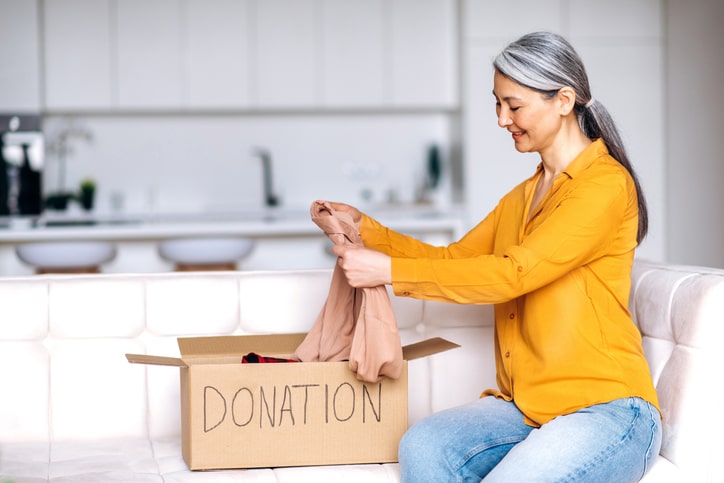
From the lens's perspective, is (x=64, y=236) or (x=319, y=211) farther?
(x=64, y=236)

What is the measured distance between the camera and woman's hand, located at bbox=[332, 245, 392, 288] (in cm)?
173

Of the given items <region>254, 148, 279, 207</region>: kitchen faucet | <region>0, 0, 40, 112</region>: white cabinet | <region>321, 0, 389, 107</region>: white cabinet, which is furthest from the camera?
<region>254, 148, 279, 207</region>: kitchen faucet

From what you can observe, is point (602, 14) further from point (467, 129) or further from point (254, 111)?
point (254, 111)

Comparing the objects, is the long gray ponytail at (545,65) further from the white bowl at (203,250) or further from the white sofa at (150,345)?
the white bowl at (203,250)

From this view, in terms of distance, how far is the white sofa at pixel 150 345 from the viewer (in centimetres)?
195

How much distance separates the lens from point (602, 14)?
556 cm

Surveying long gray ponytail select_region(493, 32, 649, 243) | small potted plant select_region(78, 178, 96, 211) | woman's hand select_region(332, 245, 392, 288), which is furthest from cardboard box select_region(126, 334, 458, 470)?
small potted plant select_region(78, 178, 96, 211)

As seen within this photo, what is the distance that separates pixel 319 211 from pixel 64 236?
9.93 ft

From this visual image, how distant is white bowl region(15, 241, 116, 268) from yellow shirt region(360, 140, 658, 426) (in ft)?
9.74

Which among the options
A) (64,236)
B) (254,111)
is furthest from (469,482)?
(254,111)

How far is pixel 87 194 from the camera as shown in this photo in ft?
17.9

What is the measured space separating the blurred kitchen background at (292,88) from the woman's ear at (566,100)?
351 centimetres

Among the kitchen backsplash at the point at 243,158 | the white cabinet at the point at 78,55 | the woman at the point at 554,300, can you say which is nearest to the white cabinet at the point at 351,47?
the kitchen backsplash at the point at 243,158

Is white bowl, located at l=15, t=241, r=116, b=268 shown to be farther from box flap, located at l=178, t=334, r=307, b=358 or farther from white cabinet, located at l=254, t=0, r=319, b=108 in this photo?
box flap, located at l=178, t=334, r=307, b=358
